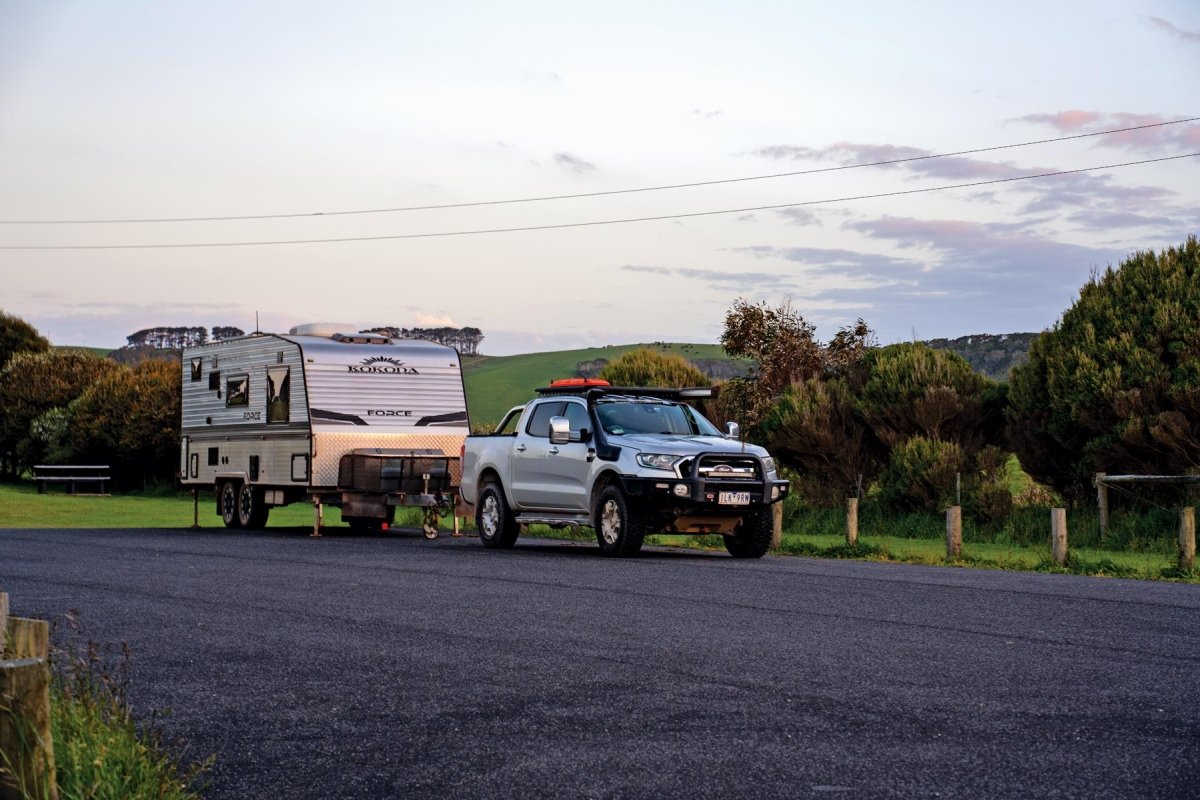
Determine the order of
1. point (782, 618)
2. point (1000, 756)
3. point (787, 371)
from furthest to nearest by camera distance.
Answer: point (787, 371) → point (782, 618) → point (1000, 756)

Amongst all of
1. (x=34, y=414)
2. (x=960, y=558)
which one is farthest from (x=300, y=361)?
(x=34, y=414)

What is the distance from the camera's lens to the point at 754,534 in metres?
19.4

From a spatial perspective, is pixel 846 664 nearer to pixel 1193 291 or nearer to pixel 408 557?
pixel 408 557

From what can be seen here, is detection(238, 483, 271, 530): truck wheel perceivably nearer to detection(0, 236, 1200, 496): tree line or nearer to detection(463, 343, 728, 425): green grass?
detection(0, 236, 1200, 496): tree line

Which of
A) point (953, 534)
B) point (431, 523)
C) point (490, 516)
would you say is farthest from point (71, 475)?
point (953, 534)

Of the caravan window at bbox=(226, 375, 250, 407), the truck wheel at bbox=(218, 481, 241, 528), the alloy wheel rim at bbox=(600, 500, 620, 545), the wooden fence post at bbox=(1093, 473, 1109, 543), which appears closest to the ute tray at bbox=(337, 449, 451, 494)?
the caravan window at bbox=(226, 375, 250, 407)

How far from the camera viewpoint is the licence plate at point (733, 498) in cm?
1844

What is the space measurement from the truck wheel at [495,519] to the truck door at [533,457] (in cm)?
40

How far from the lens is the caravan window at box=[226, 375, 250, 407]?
26609mm

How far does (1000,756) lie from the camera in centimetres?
671

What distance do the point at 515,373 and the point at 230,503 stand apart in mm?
85249

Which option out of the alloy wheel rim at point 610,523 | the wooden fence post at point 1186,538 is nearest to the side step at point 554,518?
the alloy wheel rim at point 610,523

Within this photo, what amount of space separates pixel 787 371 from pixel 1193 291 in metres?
11.8

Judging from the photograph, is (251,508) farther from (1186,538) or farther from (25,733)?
(25,733)
